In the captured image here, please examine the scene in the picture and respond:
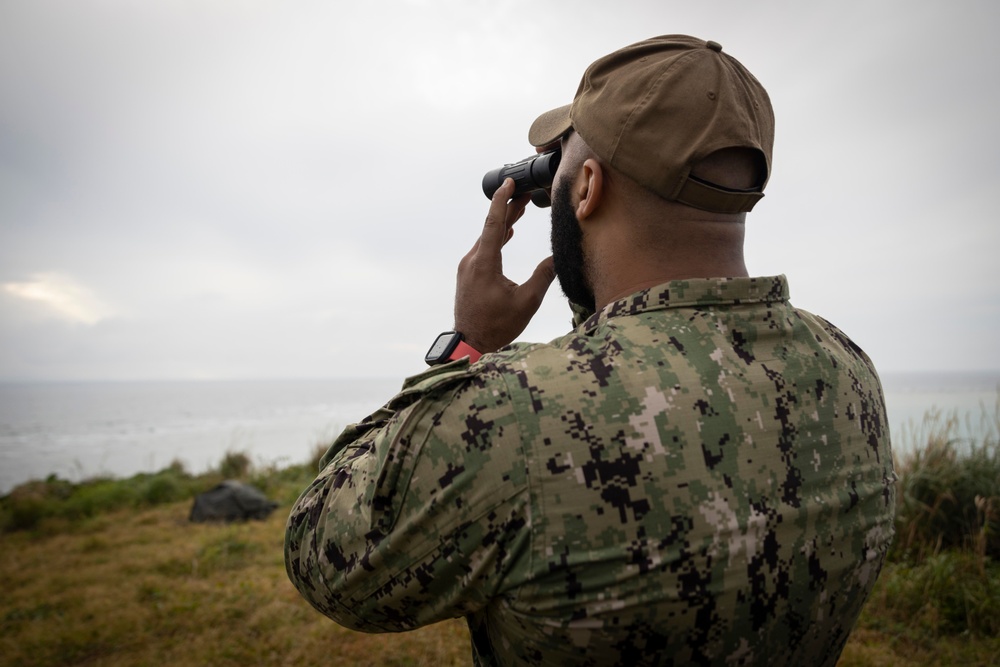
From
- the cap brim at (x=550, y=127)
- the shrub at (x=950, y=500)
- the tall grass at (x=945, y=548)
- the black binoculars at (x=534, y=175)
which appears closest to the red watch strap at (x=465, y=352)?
the black binoculars at (x=534, y=175)

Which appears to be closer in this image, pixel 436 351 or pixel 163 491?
pixel 436 351

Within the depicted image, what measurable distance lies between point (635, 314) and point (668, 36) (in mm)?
664

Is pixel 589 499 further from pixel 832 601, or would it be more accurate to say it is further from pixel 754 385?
pixel 832 601

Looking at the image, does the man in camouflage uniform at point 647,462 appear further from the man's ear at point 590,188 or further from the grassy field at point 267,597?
the grassy field at point 267,597

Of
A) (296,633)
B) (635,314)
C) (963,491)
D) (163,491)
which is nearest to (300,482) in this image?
(163,491)

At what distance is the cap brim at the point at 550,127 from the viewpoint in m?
1.45

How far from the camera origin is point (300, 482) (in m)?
8.91

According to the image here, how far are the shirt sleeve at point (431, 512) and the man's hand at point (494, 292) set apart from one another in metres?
0.40

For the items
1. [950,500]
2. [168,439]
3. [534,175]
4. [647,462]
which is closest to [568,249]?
[534,175]

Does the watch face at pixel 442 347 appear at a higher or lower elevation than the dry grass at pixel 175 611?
higher

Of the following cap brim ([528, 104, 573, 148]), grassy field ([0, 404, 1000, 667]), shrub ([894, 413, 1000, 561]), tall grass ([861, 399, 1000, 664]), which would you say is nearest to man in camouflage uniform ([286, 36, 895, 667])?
cap brim ([528, 104, 573, 148])

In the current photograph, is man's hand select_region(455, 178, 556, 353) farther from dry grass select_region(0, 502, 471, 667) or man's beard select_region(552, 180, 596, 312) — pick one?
dry grass select_region(0, 502, 471, 667)

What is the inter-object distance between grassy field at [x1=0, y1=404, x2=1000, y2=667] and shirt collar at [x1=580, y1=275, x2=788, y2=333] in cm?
332

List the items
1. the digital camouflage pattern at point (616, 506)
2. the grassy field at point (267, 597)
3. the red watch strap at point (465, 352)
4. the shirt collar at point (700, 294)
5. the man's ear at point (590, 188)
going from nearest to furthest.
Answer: the digital camouflage pattern at point (616, 506)
the shirt collar at point (700, 294)
the man's ear at point (590, 188)
the red watch strap at point (465, 352)
the grassy field at point (267, 597)
